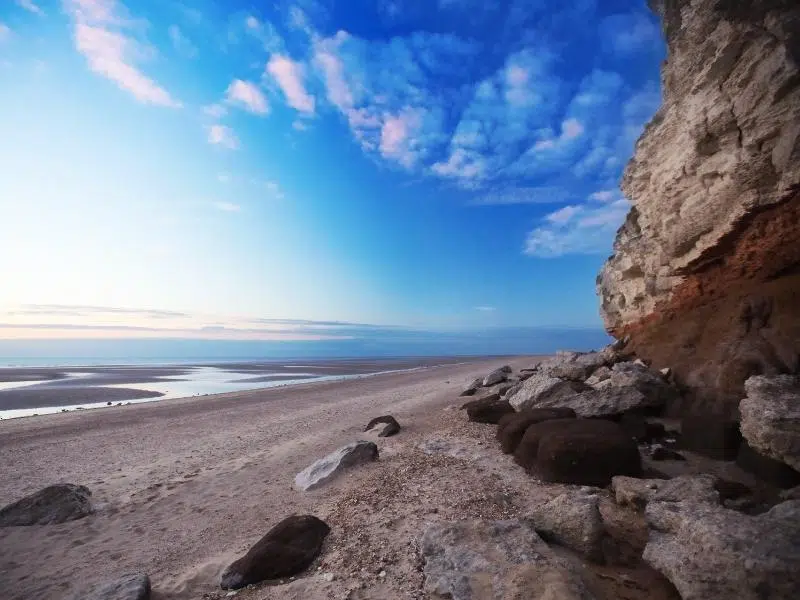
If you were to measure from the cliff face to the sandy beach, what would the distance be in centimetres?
818

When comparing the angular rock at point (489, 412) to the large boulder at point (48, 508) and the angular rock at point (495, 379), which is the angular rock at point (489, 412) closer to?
the angular rock at point (495, 379)

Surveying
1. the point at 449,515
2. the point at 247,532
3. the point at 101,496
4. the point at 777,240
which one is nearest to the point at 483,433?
the point at 449,515

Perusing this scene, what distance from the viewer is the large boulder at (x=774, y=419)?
19.9 ft

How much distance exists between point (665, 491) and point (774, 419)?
235 centimetres

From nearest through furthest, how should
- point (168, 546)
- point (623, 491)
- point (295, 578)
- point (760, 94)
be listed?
point (295, 578) < point (623, 491) < point (168, 546) < point (760, 94)

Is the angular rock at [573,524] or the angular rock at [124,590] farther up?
the angular rock at [573,524]

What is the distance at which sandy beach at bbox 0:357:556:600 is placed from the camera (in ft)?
19.9

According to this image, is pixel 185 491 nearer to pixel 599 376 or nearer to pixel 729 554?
pixel 729 554

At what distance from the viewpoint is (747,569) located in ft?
11.5

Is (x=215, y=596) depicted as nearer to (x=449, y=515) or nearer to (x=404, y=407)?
(x=449, y=515)

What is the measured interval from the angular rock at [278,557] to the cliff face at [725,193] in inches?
398

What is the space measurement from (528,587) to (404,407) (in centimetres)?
1535

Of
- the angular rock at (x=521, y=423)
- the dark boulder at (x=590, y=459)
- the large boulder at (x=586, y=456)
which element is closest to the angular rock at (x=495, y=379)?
the angular rock at (x=521, y=423)

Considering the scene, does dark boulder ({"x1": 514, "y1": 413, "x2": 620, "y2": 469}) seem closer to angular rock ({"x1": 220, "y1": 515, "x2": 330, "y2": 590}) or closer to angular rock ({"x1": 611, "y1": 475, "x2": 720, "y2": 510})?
angular rock ({"x1": 611, "y1": 475, "x2": 720, "y2": 510})
